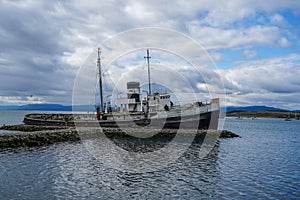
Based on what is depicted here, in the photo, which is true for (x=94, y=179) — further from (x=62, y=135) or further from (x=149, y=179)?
(x=62, y=135)

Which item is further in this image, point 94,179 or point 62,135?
point 62,135

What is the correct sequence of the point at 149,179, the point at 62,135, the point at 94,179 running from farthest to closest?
the point at 62,135 → the point at 149,179 → the point at 94,179

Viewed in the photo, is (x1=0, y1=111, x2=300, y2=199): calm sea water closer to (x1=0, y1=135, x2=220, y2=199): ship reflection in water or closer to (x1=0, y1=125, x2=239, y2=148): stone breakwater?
(x1=0, y1=135, x2=220, y2=199): ship reflection in water

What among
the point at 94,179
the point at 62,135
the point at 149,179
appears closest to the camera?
the point at 94,179

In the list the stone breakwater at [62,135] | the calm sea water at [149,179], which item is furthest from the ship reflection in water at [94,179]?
the stone breakwater at [62,135]

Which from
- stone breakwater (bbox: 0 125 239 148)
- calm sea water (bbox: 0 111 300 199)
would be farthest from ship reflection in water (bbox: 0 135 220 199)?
stone breakwater (bbox: 0 125 239 148)

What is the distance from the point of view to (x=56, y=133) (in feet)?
127

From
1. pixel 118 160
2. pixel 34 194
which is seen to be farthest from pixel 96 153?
pixel 34 194

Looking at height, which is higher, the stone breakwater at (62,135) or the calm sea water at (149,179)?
the stone breakwater at (62,135)

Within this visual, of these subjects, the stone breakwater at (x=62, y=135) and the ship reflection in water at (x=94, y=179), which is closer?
the ship reflection in water at (x=94, y=179)

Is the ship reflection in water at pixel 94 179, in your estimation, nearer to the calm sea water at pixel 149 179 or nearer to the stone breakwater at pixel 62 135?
the calm sea water at pixel 149 179

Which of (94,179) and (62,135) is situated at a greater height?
(62,135)

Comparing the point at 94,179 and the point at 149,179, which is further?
the point at 149,179

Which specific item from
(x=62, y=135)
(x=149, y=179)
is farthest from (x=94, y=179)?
(x=62, y=135)
